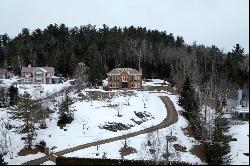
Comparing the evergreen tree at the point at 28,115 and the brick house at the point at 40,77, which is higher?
the brick house at the point at 40,77

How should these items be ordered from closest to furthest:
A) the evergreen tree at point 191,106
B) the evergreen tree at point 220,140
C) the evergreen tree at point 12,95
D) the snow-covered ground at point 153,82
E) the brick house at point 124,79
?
the evergreen tree at point 220,140 < the evergreen tree at point 191,106 < the evergreen tree at point 12,95 < the brick house at point 124,79 < the snow-covered ground at point 153,82

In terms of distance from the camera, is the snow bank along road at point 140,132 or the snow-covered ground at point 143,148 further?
the snow bank along road at point 140,132

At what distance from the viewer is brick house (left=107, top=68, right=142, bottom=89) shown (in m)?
52.2

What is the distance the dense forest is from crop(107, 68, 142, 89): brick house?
4805 mm

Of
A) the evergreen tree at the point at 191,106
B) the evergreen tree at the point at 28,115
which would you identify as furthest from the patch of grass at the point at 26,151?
the evergreen tree at the point at 191,106

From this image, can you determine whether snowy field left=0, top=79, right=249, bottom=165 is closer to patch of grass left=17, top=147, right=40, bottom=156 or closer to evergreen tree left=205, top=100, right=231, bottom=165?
patch of grass left=17, top=147, right=40, bottom=156

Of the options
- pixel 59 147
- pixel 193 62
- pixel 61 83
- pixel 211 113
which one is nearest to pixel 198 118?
pixel 211 113

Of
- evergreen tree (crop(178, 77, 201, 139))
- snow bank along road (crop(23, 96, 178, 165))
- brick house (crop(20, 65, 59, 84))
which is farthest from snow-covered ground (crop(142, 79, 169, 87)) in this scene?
evergreen tree (crop(178, 77, 201, 139))

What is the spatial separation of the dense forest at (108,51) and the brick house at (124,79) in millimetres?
4805

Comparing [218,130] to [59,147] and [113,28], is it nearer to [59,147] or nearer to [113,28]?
[59,147]

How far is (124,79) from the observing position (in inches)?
2061

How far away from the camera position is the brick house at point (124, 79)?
52.2 meters

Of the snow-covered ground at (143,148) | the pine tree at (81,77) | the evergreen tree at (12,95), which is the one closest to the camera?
the snow-covered ground at (143,148)

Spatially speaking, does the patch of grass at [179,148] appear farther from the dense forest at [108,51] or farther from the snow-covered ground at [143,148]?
the dense forest at [108,51]
